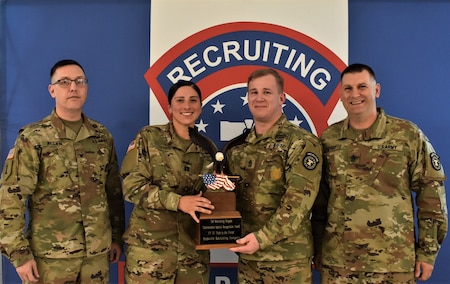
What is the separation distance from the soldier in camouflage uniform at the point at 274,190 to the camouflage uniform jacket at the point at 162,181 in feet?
0.68

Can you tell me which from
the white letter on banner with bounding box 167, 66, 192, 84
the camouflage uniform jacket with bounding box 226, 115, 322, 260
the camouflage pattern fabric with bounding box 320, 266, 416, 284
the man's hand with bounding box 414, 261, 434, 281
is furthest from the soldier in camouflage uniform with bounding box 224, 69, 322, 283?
the white letter on banner with bounding box 167, 66, 192, 84

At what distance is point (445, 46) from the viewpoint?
8.83 ft

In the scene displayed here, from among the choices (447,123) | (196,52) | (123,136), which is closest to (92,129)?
(123,136)

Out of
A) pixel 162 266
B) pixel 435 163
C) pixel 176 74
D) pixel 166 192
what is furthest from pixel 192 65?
pixel 435 163

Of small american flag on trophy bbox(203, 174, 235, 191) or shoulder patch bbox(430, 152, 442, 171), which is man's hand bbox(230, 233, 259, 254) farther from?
shoulder patch bbox(430, 152, 442, 171)

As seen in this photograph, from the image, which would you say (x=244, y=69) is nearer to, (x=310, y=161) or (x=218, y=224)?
(x=310, y=161)

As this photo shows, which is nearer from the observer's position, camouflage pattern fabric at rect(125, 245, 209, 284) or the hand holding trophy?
the hand holding trophy

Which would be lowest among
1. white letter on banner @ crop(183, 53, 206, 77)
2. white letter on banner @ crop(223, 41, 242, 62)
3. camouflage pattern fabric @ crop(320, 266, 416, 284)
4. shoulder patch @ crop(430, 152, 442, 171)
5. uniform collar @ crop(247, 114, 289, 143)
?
camouflage pattern fabric @ crop(320, 266, 416, 284)

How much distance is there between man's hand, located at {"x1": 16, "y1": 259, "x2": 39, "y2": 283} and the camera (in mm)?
1871

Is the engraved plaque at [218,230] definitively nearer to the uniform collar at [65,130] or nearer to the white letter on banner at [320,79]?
the uniform collar at [65,130]

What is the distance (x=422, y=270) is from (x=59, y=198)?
1750 millimetres

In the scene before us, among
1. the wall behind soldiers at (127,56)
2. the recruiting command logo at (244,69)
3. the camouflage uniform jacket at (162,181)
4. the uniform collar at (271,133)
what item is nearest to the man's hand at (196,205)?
the camouflage uniform jacket at (162,181)

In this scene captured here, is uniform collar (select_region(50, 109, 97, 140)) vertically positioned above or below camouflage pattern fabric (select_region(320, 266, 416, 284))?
above

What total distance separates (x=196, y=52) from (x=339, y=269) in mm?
1596
